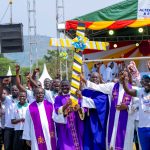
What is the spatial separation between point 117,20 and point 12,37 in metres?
3.39

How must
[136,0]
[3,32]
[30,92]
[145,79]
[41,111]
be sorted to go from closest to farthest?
[145,79], [41,111], [30,92], [3,32], [136,0]

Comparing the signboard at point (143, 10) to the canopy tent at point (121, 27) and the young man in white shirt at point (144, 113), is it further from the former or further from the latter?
the young man in white shirt at point (144, 113)

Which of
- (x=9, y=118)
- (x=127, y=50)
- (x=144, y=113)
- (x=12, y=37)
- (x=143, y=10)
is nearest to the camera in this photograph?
(x=144, y=113)

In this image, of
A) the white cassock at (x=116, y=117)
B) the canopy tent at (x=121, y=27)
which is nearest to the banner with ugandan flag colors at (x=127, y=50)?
the canopy tent at (x=121, y=27)

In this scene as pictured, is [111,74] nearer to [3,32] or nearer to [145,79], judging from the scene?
[3,32]

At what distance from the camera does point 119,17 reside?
17.6m

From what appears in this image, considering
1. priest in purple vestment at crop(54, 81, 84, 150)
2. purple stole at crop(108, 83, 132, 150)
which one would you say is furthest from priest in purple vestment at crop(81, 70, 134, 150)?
priest in purple vestment at crop(54, 81, 84, 150)

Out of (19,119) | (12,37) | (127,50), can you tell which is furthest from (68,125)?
(127,50)

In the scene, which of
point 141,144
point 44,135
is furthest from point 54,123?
point 141,144

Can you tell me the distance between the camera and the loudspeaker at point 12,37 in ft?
53.6

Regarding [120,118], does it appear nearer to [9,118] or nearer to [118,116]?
[118,116]

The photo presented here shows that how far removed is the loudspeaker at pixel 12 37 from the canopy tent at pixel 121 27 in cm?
159

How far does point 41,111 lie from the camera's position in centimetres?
983

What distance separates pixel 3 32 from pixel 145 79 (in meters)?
8.37
